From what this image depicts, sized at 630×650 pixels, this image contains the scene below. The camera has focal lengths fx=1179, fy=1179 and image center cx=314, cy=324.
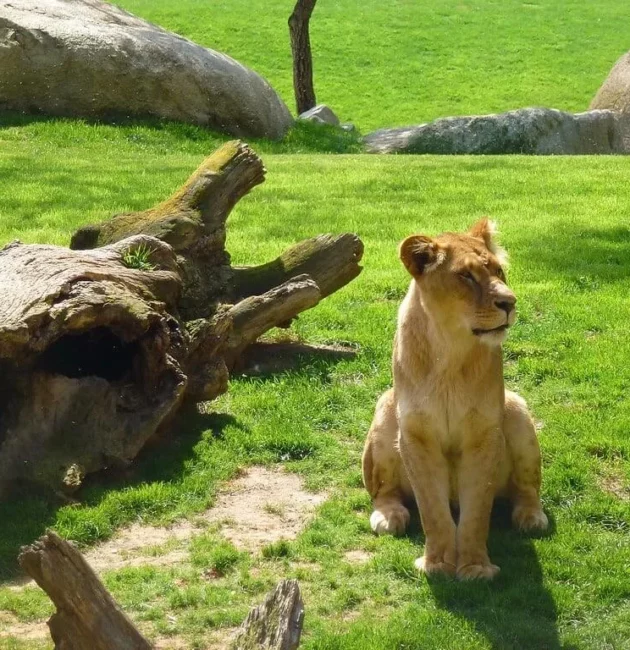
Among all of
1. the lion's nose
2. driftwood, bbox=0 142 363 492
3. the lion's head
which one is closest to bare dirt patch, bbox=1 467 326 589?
driftwood, bbox=0 142 363 492

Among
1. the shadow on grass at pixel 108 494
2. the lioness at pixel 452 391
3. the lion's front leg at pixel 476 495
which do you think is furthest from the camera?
the shadow on grass at pixel 108 494

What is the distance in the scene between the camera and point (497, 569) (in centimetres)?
638

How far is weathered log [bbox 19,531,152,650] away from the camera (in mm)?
4371

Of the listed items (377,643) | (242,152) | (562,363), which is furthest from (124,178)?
(377,643)

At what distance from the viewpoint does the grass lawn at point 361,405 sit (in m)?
6.07

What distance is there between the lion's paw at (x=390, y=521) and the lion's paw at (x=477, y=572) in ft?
2.17

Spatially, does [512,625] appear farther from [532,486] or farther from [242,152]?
[242,152]

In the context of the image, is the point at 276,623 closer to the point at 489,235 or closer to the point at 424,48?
the point at 489,235

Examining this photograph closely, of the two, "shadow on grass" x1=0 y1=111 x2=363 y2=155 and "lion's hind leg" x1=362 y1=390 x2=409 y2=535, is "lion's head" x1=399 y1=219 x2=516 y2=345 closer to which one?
"lion's hind leg" x1=362 y1=390 x2=409 y2=535

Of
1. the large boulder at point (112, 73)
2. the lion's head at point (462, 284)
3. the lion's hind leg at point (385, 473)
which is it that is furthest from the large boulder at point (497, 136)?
the lion's head at point (462, 284)

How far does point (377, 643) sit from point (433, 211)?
928 cm

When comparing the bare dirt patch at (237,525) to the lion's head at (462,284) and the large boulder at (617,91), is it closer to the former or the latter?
the lion's head at (462,284)

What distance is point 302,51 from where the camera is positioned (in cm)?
2397

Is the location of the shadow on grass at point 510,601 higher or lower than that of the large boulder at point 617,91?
lower
